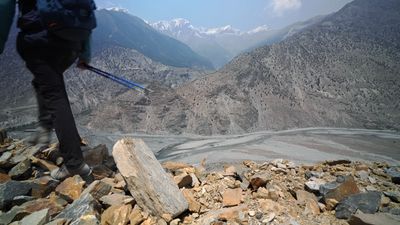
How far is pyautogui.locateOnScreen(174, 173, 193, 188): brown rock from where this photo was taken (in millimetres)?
3283

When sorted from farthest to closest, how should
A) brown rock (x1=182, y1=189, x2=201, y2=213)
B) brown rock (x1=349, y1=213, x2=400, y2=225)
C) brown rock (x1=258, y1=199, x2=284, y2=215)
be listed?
brown rock (x1=182, y1=189, x2=201, y2=213) → brown rock (x1=258, y1=199, x2=284, y2=215) → brown rock (x1=349, y1=213, x2=400, y2=225)

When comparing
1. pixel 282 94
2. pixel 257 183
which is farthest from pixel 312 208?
pixel 282 94

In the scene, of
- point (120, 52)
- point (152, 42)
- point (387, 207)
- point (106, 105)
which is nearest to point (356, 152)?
point (387, 207)

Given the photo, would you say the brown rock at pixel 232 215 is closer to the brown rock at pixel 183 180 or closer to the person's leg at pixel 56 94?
the brown rock at pixel 183 180

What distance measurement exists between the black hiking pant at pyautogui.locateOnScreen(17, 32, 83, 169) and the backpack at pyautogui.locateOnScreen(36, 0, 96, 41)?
0.15m

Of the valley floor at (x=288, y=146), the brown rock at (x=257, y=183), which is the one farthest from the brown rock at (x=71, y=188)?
the valley floor at (x=288, y=146)

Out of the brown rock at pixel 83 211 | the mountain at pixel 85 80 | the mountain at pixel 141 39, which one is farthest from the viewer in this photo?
the mountain at pixel 141 39

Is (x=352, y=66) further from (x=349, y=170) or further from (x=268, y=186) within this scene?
(x=268, y=186)

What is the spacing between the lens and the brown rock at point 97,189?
9.36 feet

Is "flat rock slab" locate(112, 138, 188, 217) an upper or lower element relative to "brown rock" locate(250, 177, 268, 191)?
upper

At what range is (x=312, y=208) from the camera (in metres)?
3.04

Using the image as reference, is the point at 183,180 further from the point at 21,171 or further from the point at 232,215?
the point at 21,171

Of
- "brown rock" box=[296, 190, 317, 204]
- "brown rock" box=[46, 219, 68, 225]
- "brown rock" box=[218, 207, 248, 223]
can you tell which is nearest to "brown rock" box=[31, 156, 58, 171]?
"brown rock" box=[46, 219, 68, 225]

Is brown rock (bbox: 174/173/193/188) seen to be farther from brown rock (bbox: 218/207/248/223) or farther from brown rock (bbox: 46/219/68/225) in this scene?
brown rock (bbox: 46/219/68/225)
